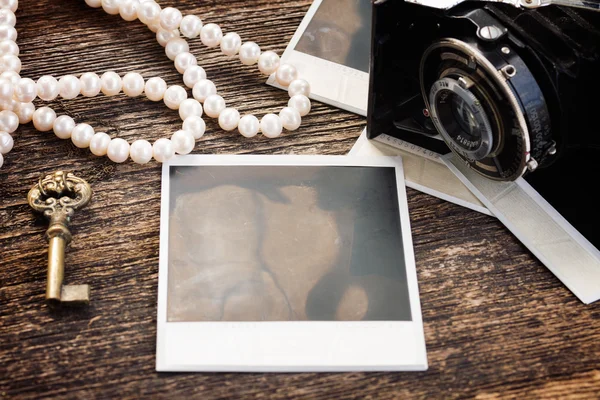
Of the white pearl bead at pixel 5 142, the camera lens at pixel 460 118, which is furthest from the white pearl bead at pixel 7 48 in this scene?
the camera lens at pixel 460 118

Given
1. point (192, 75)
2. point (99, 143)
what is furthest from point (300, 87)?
point (99, 143)

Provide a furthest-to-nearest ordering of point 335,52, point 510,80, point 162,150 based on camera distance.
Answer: point 335,52 < point 162,150 < point 510,80

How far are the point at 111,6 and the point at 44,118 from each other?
0.57 feet

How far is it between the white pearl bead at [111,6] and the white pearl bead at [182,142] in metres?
0.21

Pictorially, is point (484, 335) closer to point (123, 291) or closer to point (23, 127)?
point (123, 291)

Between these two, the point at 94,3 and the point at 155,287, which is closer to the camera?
the point at 155,287

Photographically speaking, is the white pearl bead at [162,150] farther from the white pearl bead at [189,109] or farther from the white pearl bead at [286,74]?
the white pearl bead at [286,74]

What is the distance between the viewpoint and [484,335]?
2.22 ft

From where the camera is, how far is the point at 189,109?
0.79 m

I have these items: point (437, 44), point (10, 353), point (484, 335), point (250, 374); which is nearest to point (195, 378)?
point (250, 374)

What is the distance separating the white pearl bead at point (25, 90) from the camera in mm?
766

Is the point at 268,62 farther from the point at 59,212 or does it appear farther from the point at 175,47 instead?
the point at 59,212

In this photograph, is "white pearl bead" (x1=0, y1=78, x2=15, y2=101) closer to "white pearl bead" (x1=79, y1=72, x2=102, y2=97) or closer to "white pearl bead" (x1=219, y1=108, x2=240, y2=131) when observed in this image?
"white pearl bead" (x1=79, y1=72, x2=102, y2=97)

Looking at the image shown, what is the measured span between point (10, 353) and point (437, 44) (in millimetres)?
488
